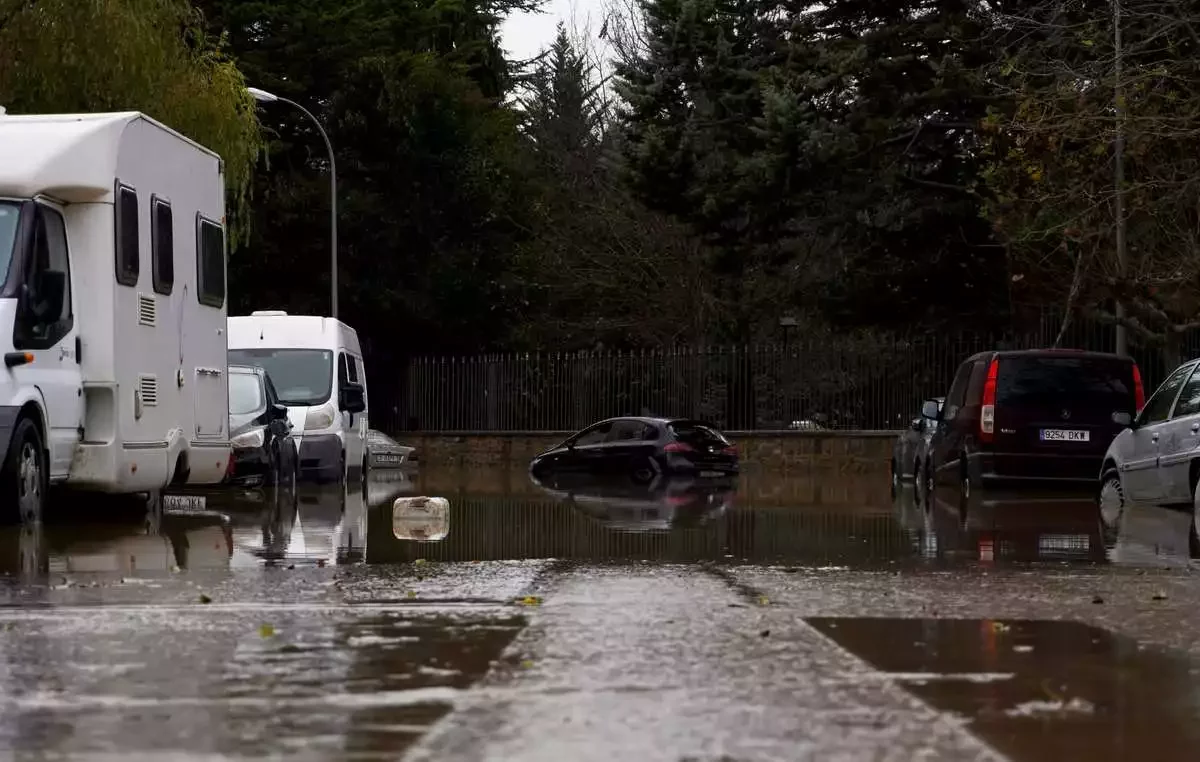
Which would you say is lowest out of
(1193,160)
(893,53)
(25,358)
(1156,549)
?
(1156,549)

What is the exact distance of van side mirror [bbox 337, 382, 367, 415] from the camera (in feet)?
89.0

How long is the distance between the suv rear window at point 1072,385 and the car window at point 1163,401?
4.05m

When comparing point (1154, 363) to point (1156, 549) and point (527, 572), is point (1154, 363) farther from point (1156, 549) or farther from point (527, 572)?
point (527, 572)

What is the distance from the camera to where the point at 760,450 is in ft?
139

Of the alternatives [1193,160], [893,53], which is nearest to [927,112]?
[893,53]

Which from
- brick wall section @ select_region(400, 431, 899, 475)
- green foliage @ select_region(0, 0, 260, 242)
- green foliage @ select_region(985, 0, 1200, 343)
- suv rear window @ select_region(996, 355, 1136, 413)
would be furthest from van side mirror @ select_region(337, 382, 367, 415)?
brick wall section @ select_region(400, 431, 899, 475)

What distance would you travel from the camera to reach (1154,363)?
1419 inches

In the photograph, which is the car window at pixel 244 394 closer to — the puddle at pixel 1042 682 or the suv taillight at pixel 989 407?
the suv taillight at pixel 989 407

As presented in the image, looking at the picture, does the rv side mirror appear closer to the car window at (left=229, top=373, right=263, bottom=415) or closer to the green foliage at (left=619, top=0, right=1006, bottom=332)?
the car window at (left=229, top=373, right=263, bottom=415)

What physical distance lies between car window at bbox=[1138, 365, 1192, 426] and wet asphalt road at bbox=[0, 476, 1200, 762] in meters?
4.18

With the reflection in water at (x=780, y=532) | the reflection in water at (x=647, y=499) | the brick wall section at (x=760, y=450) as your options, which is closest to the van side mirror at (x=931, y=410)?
the reflection in water at (x=780, y=532)

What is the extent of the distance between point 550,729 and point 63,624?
11.7 ft

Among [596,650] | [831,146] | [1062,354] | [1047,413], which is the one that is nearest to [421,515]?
[1047,413]

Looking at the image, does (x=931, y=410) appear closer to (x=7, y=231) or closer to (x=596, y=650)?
(x=7, y=231)
